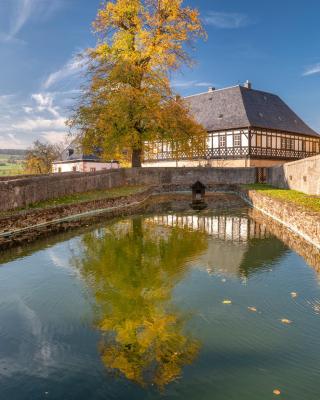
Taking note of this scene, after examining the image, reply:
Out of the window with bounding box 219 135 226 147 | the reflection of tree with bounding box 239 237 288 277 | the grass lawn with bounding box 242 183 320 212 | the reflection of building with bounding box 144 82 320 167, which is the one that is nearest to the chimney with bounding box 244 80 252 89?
the reflection of building with bounding box 144 82 320 167

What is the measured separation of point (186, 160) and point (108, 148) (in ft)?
56.2

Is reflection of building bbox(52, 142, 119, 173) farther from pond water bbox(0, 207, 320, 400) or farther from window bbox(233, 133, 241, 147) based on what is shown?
pond water bbox(0, 207, 320, 400)

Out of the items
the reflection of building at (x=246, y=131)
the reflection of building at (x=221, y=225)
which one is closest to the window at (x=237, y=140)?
the reflection of building at (x=246, y=131)

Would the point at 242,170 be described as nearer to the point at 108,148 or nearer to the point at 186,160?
the point at 186,160

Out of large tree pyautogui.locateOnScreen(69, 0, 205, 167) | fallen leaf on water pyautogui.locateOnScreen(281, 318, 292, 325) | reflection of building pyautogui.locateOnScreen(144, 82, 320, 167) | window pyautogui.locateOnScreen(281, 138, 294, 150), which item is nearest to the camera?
fallen leaf on water pyautogui.locateOnScreen(281, 318, 292, 325)

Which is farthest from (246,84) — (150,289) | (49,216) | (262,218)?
(150,289)

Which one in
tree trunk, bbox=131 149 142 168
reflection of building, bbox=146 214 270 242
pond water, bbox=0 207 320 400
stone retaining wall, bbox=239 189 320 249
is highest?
tree trunk, bbox=131 149 142 168

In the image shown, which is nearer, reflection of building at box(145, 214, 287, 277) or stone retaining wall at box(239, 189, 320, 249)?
reflection of building at box(145, 214, 287, 277)

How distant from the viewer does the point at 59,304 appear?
7.52m

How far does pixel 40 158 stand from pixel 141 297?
63846 millimetres

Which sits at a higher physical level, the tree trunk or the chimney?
the chimney

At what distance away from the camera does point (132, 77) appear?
2952 cm

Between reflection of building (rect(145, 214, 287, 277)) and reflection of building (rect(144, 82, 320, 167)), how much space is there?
2158cm

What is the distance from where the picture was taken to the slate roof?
138 feet
